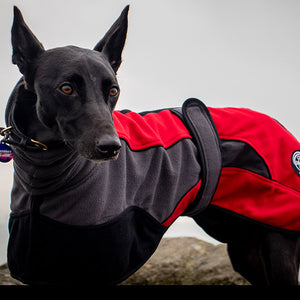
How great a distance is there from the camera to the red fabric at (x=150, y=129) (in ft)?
6.11

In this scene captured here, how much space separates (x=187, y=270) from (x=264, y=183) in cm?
180

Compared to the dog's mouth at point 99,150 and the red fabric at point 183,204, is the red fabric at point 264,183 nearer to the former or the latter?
the red fabric at point 183,204

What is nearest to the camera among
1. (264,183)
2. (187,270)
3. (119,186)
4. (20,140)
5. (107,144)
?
(107,144)

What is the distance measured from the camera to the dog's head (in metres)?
1.46

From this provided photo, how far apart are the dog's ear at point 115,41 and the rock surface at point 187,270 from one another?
233cm

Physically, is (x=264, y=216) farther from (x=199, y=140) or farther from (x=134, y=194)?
(x=134, y=194)

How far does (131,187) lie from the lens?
179 cm

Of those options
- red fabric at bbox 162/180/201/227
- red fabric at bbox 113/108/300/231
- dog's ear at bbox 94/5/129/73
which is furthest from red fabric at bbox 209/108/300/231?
dog's ear at bbox 94/5/129/73

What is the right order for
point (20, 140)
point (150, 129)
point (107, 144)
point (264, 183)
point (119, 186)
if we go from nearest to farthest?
point (107, 144), point (20, 140), point (119, 186), point (150, 129), point (264, 183)

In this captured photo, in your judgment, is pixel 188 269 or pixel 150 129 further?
pixel 188 269

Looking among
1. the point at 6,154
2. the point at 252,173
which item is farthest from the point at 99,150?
the point at 252,173

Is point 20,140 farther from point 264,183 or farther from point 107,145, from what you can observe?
point 264,183

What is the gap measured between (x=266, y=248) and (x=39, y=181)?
1187mm

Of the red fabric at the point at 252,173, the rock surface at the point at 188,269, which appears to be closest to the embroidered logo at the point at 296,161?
the red fabric at the point at 252,173
